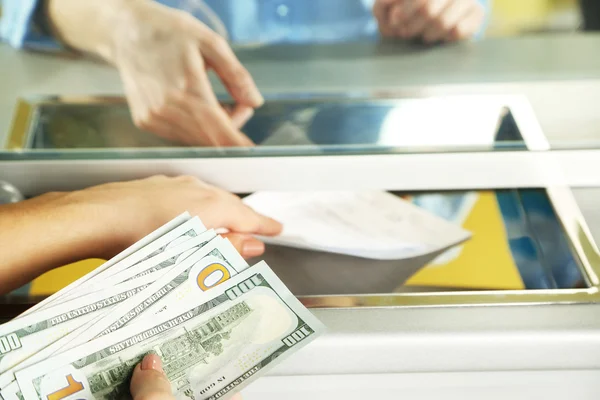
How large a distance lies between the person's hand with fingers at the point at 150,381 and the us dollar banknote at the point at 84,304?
75mm

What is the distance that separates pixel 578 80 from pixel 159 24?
66cm

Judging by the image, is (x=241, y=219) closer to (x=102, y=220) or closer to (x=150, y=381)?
(x=102, y=220)

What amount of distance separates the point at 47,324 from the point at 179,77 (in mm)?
419

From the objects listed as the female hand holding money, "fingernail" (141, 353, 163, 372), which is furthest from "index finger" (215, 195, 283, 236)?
"fingernail" (141, 353, 163, 372)

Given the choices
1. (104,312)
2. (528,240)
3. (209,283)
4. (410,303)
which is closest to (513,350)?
(410,303)

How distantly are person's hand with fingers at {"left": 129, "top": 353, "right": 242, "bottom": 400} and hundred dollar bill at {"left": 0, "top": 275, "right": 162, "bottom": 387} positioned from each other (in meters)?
0.08

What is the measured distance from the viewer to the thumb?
63 cm

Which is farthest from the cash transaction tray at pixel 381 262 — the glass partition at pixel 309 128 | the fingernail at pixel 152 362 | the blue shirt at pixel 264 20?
the fingernail at pixel 152 362

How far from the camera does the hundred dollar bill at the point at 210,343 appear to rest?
682mm

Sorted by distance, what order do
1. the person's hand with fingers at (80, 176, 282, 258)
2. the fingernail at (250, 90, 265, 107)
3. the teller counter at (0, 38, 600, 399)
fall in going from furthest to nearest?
the fingernail at (250, 90, 265, 107) → the person's hand with fingers at (80, 176, 282, 258) → the teller counter at (0, 38, 600, 399)

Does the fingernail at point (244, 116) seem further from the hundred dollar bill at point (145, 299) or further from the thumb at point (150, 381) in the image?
the thumb at point (150, 381)

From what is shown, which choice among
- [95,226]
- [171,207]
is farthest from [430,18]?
[95,226]

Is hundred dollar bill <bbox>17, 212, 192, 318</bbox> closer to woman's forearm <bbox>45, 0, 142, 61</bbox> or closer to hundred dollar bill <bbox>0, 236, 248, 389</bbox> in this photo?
hundred dollar bill <bbox>0, 236, 248, 389</bbox>

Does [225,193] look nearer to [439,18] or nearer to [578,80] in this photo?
[439,18]
